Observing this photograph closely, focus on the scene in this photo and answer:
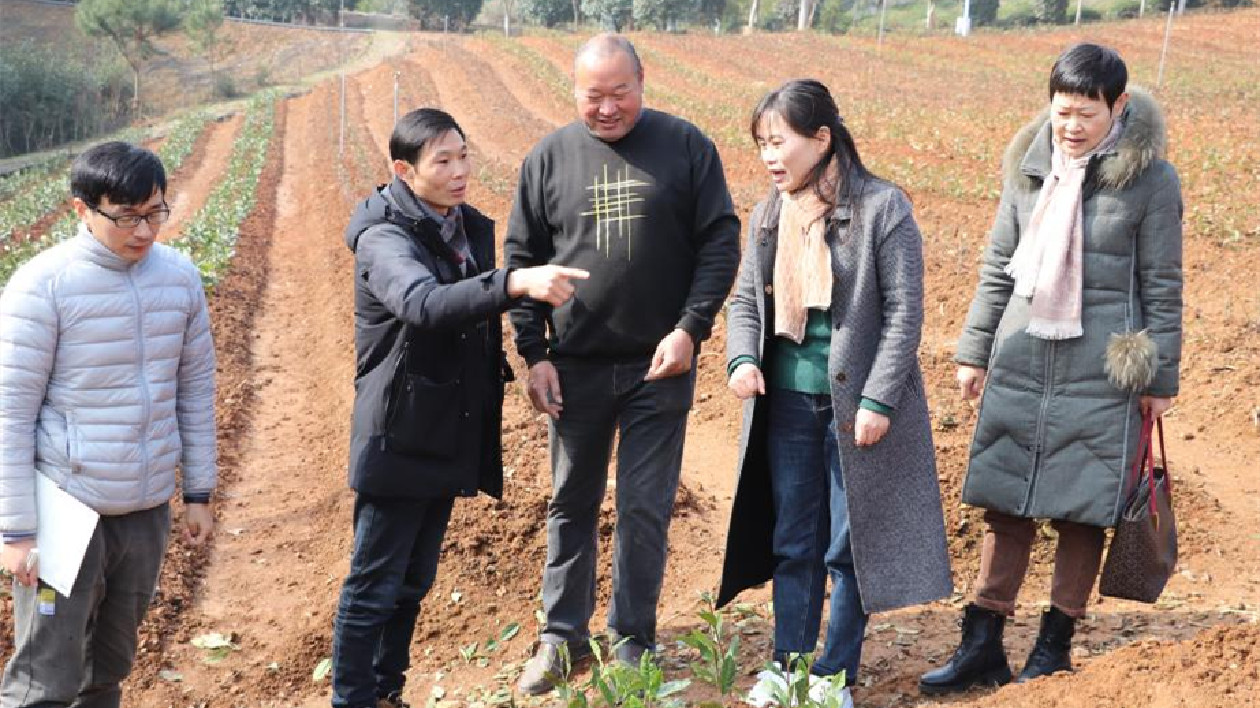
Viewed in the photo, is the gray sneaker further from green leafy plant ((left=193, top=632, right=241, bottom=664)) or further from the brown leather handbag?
the brown leather handbag

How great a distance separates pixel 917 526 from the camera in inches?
139

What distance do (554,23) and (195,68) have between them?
22.5 meters

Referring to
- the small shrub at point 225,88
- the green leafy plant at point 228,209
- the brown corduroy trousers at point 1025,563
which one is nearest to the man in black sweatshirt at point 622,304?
the brown corduroy trousers at point 1025,563

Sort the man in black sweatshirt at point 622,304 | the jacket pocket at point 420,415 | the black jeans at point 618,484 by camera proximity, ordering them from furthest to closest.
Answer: the black jeans at point 618,484
the man in black sweatshirt at point 622,304
the jacket pocket at point 420,415

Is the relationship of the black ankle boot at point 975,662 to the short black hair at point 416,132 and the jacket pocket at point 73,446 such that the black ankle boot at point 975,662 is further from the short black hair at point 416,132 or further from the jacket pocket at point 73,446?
the jacket pocket at point 73,446

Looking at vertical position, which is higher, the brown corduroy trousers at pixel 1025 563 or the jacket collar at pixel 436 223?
the jacket collar at pixel 436 223

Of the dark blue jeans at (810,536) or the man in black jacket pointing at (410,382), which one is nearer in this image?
the man in black jacket pointing at (410,382)

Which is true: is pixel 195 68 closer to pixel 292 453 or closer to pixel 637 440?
Answer: pixel 292 453

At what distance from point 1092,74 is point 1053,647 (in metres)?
1.61

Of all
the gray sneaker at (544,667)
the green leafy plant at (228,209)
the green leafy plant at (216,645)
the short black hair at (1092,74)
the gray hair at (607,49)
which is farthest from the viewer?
the green leafy plant at (228,209)

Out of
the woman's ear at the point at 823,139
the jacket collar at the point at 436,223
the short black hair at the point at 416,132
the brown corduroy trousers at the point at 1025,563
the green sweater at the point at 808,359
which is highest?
the woman's ear at the point at 823,139

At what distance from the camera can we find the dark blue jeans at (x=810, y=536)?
3545 millimetres

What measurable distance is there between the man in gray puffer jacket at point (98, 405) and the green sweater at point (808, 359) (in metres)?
1.50

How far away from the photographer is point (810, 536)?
3.64m
